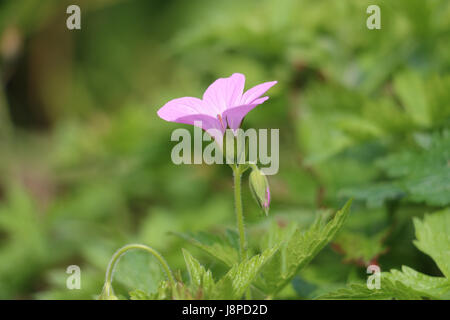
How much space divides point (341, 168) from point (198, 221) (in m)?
0.65

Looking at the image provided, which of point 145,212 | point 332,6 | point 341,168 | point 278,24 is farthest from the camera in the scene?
point 145,212

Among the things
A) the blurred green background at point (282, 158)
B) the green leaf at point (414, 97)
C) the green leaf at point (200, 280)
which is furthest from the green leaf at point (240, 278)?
the green leaf at point (414, 97)

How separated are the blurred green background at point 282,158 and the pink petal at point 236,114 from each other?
1.40 ft

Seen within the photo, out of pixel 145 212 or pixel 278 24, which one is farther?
pixel 145 212

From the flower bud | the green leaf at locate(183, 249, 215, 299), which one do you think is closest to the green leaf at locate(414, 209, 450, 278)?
the flower bud

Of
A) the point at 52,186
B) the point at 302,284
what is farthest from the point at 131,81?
the point at 302,284

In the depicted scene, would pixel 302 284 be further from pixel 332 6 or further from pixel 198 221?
pixel 332 6

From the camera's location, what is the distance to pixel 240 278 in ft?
2.82

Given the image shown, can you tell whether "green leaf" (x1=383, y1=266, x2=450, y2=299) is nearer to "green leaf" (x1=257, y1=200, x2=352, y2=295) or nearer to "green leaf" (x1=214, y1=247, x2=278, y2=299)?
"green leaf" (x1=257, y1=200, x2=352, y2=295)

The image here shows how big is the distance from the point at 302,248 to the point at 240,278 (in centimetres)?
14

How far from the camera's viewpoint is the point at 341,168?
5.17 ft

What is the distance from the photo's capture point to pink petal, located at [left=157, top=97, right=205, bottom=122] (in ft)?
2.79

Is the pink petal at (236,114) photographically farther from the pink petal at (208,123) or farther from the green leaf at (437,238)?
the green leaf at (437,238)
